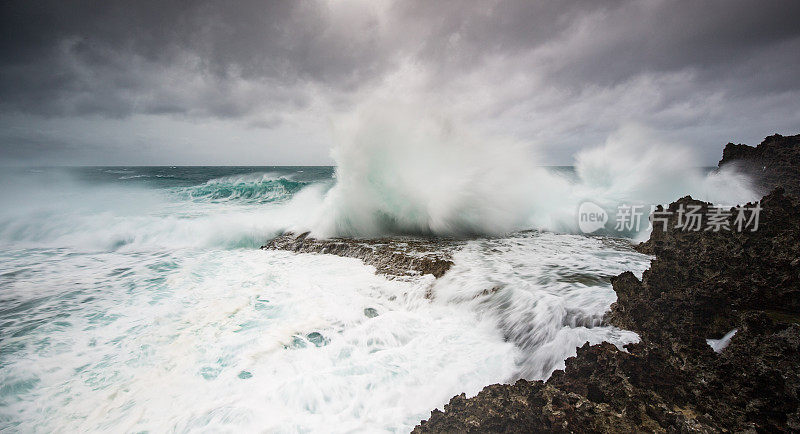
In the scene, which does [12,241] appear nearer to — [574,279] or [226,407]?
[226,407]

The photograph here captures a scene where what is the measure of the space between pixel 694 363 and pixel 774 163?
10.8 metres

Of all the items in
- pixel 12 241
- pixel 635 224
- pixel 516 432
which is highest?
pixel 635 224

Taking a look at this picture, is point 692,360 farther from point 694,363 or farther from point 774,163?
point 774,163

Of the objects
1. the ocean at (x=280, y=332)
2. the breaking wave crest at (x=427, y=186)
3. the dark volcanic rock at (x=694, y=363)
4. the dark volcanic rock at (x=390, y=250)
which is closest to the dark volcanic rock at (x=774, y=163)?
the breaking wave crest at (x=427, y=186)

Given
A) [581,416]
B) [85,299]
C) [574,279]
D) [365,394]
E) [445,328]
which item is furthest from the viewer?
[85,299]

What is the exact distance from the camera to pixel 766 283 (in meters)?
2.54

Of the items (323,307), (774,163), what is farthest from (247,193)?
(774,163)

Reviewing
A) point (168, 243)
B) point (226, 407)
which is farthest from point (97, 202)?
point (226, 407)

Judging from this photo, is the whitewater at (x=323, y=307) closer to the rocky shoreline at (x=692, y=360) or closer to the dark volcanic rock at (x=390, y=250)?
the dark volcanic rock at (x=390, y=250)

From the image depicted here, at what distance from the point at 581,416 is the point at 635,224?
31.2 feet

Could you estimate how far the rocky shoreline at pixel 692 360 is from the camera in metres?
1.78

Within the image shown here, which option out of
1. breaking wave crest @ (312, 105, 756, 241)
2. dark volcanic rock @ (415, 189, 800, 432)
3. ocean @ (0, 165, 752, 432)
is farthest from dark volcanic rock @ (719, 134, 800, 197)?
dark volcanic rock @ (415, 189, 800, 432)

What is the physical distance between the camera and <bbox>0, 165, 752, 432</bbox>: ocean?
2.67 meters

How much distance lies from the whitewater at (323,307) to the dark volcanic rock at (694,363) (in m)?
0.58
